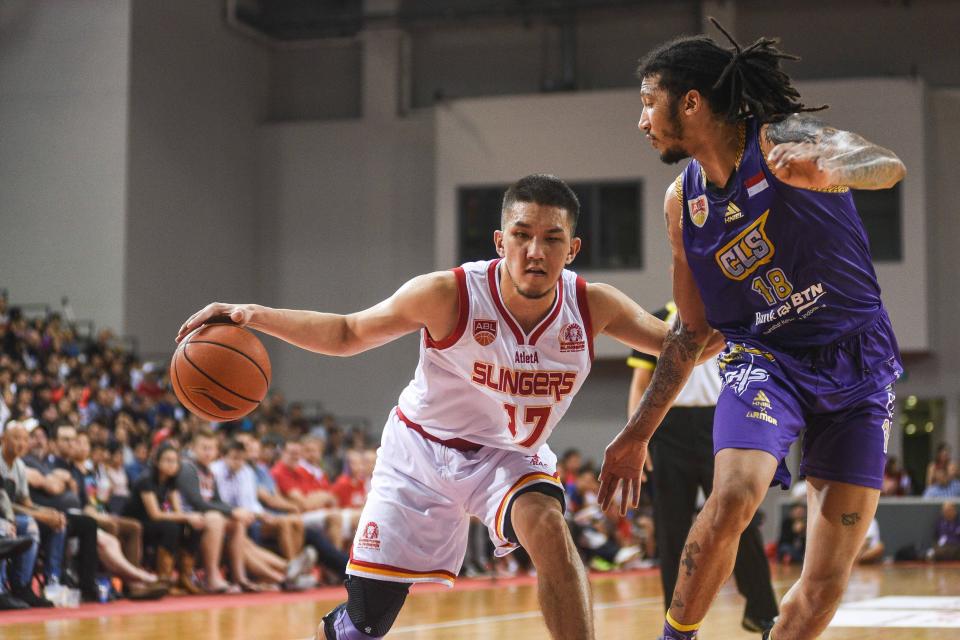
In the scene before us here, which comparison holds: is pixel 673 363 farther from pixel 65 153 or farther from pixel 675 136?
pixel 65 153

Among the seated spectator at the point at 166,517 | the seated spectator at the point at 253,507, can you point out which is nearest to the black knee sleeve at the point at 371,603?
the seated spectator at the point at 166,517

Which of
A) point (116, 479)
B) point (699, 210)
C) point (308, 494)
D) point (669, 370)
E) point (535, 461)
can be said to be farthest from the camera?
point (308, 494)

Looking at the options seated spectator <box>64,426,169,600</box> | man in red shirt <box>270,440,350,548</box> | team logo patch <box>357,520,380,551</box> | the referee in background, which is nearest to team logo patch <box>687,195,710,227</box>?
team logo patch <box>357,520,380,551</box>

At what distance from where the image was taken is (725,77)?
3848 millimetres

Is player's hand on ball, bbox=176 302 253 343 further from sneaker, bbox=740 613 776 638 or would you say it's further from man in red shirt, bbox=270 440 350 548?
man in red shirt, bbox=270 440 350 548

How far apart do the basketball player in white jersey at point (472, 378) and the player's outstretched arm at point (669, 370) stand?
13 cm

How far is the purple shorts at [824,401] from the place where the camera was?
3.76 m

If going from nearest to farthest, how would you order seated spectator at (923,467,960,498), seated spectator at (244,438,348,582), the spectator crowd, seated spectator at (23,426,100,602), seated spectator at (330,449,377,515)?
seated spectator at (23,426,100,602) → the spectator crowd → seated spectator at (244,438,348,582) → seated spectator at (330,449,377,515) → seated spectator at (923,467,960,498)

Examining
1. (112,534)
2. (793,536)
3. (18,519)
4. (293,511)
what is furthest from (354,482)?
(793,536)

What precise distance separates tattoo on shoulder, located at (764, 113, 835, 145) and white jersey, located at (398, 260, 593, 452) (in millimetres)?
983

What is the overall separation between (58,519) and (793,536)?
1022 centimetres

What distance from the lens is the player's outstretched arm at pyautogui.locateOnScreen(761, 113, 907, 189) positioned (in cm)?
328

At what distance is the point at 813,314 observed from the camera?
150 inches

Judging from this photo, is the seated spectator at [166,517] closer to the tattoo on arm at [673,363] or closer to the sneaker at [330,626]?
the sneaker at [330,626]
